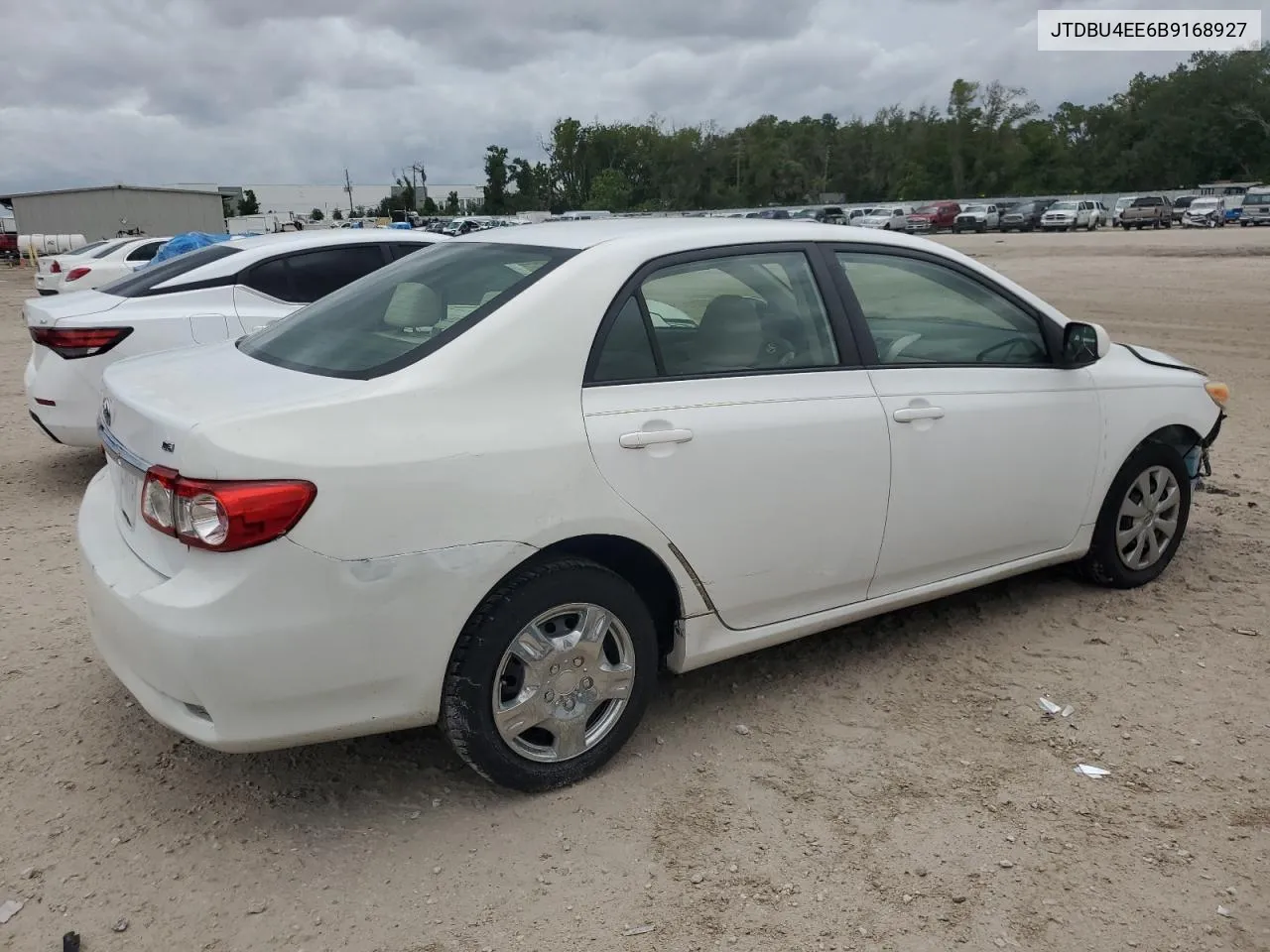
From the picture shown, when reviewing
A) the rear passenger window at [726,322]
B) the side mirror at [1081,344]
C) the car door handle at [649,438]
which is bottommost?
the car door handle at [649,438]

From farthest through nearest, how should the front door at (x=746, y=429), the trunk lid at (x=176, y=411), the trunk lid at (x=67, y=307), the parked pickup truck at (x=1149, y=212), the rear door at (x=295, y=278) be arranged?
1. the parked pickup truck at (x=1149, y=212)
2. the rear door at (x=295, y=278)
3. the trunk lid at (x=67, y=307)
4. the front door at (x=746, y=429)
5. the trunk lid at (x=176, y=411)

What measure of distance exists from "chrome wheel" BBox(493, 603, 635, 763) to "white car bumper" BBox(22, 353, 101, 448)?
455 centimetres

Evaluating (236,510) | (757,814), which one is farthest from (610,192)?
(236,510)

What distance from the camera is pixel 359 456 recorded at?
2623mm

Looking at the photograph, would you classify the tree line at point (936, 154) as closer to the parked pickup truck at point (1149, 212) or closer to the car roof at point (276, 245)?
the parked pickup truck at point (1149, 212)

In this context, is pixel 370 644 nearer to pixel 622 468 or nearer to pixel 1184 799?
pixel 622 468

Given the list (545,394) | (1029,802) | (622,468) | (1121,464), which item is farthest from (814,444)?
(1121,464)

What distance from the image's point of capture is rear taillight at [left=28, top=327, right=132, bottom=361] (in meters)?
6.38

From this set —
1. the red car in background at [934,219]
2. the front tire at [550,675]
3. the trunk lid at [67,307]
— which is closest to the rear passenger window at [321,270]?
the trunk lid at [67,307]

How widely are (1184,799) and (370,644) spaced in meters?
2.41

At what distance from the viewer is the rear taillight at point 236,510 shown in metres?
2.52

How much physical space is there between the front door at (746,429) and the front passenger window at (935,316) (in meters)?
0.21

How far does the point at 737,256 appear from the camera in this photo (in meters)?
3.53

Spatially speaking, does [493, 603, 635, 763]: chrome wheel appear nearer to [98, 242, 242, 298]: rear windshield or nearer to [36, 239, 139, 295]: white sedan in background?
[98, 242, 242, 298]: rear windshield
